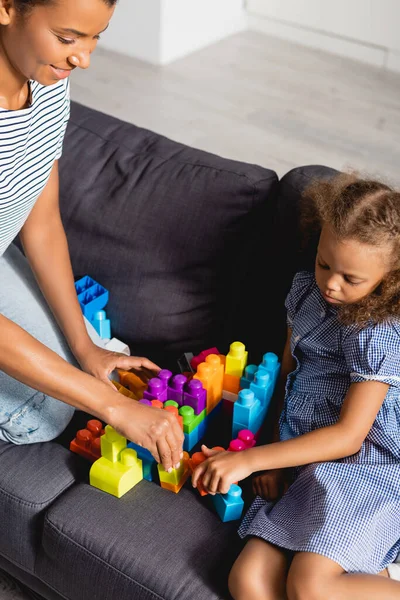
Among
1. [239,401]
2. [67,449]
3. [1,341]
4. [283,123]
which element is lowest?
[283,123]

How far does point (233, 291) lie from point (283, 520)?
548mm

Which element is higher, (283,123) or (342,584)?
(342,584)

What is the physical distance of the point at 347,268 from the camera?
1.40 m

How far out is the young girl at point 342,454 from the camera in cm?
130

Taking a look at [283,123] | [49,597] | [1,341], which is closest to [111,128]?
[1,341]

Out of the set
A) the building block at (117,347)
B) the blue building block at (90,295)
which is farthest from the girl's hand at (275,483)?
the blue building block at (90,295)

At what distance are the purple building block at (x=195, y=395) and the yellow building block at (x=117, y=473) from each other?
146 millimetres

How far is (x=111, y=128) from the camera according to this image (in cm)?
195

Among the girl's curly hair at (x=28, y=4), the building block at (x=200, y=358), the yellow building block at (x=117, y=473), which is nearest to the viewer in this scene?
the girl's curly hair at (x=28, y=4)

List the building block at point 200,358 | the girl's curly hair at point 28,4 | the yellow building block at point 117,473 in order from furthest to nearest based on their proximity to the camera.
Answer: the building block at point 200,358
the yellow building block at point 117,473
the girl's curly hair at point 28,4

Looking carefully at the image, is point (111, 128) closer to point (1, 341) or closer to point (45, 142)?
point (45, 142)

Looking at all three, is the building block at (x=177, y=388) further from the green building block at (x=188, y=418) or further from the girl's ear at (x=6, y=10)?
the girl's ear at (x=6, y=10)

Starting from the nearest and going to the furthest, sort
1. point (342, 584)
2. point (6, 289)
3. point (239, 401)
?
point (342, 584) → point (239, 401) → point (6, 289)

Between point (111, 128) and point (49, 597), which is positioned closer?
point (49, 597)
